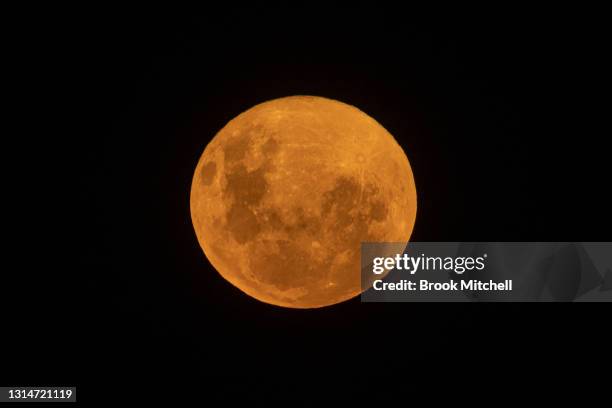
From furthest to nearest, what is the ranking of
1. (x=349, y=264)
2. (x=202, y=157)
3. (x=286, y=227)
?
1. (x=202, y=157)
2. (x=349, y=264)
3. (x=286, y=227)

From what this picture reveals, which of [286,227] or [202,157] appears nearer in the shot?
Result: [286,227]

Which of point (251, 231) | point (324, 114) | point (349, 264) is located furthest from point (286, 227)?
point (324, 114)

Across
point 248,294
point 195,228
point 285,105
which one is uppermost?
point 285,105

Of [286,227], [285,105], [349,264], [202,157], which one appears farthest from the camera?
[202,157]

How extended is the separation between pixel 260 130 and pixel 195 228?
1.40m

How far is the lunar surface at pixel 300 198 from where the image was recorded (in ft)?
14.5

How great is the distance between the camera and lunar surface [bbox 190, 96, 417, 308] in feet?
14.5

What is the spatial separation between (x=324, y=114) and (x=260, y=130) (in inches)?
26.0

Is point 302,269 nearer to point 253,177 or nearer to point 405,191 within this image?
point 253,177

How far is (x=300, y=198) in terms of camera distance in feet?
14.3

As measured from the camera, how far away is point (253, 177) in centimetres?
449

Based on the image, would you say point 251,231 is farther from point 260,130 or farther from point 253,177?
point 260,130

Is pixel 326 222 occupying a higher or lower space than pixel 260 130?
lower

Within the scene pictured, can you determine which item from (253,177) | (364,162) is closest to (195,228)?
(253,177)
